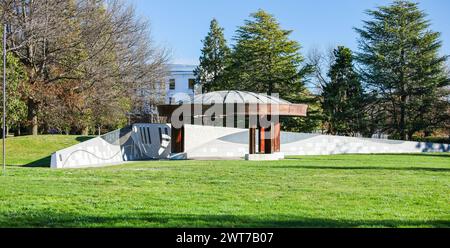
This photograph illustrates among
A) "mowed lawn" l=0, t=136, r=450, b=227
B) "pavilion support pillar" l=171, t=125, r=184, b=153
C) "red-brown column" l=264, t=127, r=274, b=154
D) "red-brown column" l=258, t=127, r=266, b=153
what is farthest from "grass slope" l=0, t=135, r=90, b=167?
"mowed lawn" l=0, t=136, r=450, b=227

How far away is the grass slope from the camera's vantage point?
22.2 meters

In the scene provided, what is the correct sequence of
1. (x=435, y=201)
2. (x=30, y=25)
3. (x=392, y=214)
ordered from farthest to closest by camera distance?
(x=30, y=25)
(x=435, y=201)
(x=392, y=214)

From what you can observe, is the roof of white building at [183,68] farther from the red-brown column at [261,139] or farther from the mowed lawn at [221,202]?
the mowed lawn at [221,202]

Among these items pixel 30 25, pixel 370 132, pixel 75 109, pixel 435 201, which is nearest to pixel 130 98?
pixel 75 109

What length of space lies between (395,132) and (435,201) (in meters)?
36.7

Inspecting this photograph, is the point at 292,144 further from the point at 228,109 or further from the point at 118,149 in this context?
the point at 118,149

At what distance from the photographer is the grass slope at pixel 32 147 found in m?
22.2

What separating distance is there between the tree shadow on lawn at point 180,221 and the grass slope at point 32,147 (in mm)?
15371

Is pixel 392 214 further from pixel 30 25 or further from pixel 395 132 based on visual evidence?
pixel 395 132

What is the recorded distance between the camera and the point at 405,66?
4241cm

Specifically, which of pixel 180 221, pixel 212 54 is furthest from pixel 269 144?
pixel 212 54

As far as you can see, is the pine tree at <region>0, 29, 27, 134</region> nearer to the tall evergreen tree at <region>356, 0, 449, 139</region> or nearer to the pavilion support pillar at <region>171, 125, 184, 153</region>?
the pavilion support pillar at <region>171, 125, 184, 153</region>

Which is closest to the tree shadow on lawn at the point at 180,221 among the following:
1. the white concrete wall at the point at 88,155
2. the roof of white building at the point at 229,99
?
the white concrete wall at the point at 88,155
